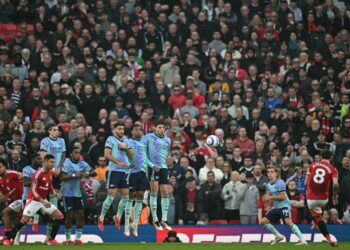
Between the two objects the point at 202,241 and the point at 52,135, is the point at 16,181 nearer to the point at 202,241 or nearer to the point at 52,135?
the point at 52,135

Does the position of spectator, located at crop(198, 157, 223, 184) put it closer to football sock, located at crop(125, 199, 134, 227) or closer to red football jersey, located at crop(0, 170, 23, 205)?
football sock, located at crop(125, 199, 134, 227)

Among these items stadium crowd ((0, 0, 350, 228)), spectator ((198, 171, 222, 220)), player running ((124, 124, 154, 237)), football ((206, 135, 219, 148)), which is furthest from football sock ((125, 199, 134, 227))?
spectator ((198, 171, 222, 220))

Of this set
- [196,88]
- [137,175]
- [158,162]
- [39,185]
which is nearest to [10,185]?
[39,185]

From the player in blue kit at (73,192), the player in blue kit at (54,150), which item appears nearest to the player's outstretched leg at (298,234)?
the player in blue kit at (73,192)

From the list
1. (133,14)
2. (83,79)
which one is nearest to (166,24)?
(133,14)

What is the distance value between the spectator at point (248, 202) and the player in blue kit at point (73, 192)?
16.8ft

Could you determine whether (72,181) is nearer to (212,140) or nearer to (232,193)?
(212,140)

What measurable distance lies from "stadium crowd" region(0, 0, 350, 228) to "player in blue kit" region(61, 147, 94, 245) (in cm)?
232

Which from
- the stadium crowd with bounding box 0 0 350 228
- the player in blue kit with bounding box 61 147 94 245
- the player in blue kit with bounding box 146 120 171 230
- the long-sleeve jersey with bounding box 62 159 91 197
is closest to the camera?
the player in blue kit with bounding box 146 120 171 230

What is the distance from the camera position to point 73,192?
27.6m

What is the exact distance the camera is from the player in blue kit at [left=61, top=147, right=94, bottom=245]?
27438mm

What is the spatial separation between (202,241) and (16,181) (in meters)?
5.84

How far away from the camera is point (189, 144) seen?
32.4 meters

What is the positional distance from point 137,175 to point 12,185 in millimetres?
Answer: 3296
